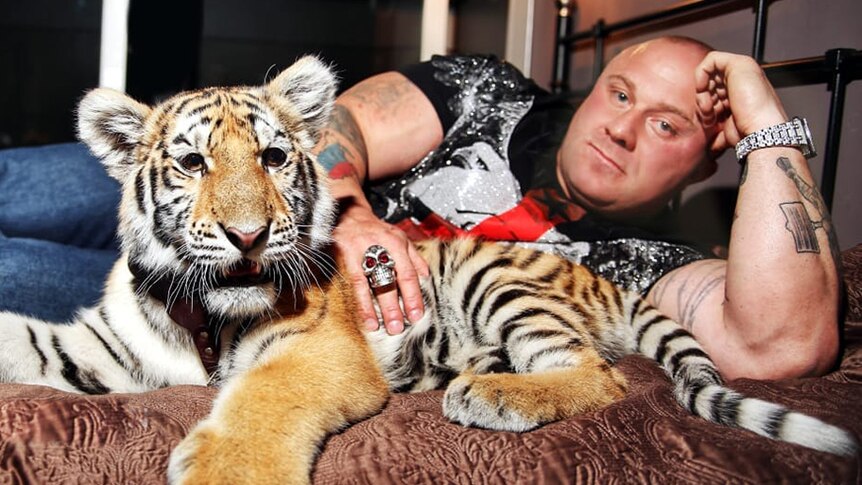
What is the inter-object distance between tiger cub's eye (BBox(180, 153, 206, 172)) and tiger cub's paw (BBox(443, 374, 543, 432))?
52 cm

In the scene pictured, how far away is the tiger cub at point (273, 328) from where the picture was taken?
91 cm

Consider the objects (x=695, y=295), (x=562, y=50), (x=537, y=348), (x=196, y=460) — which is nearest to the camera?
(x=196, y=460)

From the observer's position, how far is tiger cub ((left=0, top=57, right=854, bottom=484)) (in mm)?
905

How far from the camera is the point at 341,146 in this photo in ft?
5.48

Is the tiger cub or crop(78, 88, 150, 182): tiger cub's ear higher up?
crop(78, 88, 150, 182): tiger cub's ear

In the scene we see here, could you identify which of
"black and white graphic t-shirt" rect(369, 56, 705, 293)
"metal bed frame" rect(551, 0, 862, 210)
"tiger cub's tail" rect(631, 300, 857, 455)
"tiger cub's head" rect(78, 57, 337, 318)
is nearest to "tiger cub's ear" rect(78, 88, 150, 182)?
"tiger cub's head" rect(78, 57, 337, 318)

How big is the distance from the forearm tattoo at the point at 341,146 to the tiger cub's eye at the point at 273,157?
0.46 metres

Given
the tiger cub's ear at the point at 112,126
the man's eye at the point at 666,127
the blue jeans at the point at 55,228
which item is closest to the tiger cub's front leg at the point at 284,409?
the tiger cub's ear at the point at 112,126

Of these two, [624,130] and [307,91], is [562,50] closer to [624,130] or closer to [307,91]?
[624,130]

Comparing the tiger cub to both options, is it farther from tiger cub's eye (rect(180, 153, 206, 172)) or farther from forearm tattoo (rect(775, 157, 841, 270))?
forearm tattoo (rect(775, 157, 841, 270))

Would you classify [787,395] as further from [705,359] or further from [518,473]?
[518,473]

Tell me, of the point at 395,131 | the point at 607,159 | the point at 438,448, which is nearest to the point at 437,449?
the point at 438,448

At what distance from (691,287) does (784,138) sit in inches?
14.1

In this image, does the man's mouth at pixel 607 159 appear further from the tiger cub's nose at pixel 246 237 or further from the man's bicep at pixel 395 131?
the tiger cub's nose at pixel 246 237
